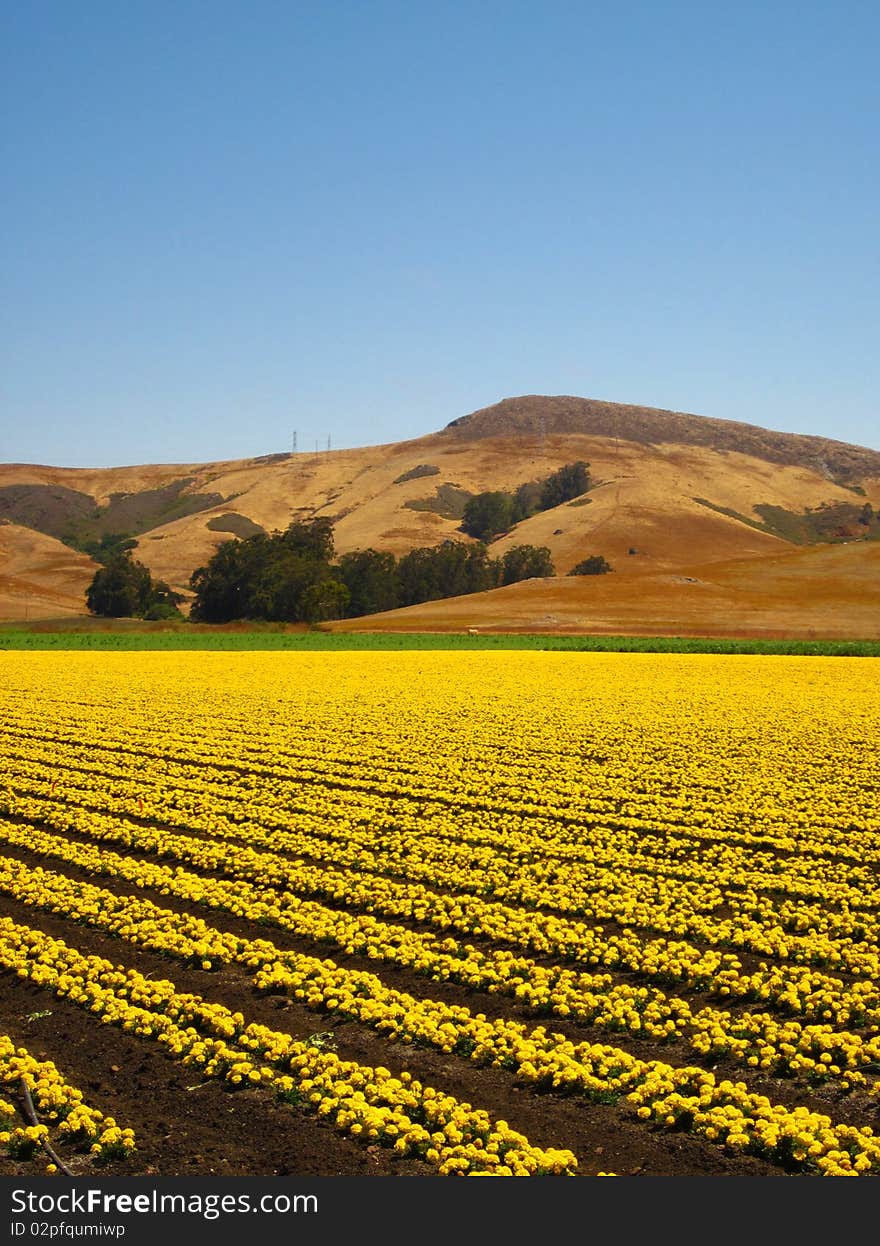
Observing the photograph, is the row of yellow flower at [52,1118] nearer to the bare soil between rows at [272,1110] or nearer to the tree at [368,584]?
the bare soil between rows at [272,1110]

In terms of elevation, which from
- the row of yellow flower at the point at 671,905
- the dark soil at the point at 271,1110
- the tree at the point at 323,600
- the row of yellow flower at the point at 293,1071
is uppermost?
the tree at the point at 323,600

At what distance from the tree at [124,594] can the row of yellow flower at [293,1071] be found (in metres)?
109

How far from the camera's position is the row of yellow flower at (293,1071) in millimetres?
8253

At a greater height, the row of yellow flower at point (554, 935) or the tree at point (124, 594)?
the tree at point (124, 594)

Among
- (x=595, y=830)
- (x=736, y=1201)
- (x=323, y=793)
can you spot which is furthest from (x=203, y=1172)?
(x=323, y=793)

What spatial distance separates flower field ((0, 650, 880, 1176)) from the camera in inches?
342

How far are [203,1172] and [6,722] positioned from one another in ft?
86.0

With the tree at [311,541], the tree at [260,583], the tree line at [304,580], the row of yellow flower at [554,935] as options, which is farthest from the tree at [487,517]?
the row of yellow flower at [554,935]

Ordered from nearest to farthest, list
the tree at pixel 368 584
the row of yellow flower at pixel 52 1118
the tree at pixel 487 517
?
the row of yellow flower at pixel 52 1118 < the tree at pixel 368 584 < the tree at pixel 487 517

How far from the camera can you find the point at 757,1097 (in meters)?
9.08

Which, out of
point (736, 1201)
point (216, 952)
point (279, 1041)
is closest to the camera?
point (736, 1201)

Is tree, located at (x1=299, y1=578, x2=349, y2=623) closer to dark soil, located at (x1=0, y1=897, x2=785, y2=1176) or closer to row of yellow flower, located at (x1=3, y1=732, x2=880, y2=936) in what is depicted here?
row of yellow flower, located at (x1=3, y1=732, x2=880, y2=936)

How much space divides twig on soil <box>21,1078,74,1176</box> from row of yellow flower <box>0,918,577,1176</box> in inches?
53.9

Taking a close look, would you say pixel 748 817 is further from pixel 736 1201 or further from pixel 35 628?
pixel 35 628
